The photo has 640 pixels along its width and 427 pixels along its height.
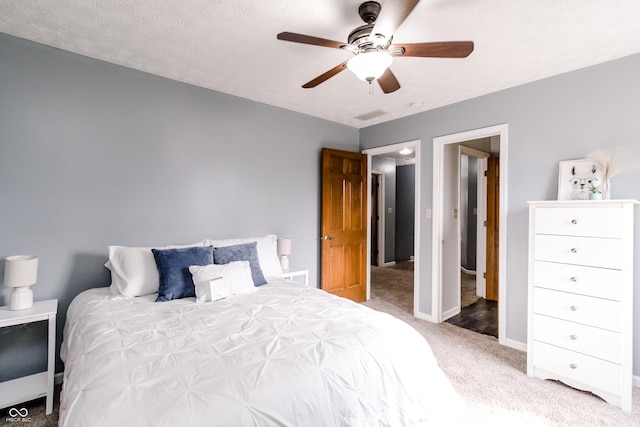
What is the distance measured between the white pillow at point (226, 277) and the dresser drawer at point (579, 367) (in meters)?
2.32

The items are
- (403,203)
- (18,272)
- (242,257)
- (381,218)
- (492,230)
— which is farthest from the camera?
(403,203)

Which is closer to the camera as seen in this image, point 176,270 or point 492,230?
point 176,270

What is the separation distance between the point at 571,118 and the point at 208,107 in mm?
3343

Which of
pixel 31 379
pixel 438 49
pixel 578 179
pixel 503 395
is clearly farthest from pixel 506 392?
pixel 31 379

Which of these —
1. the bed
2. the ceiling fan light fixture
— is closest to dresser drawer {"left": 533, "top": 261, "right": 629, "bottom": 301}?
the bed

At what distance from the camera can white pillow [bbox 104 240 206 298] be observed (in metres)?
2.24

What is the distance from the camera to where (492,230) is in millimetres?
4363

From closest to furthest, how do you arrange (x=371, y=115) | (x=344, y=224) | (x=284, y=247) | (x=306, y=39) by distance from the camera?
1. (x=306, y=39)
2. (x=284, y=247)
3. (x=371, y=115)
4. (x=344, y=224)

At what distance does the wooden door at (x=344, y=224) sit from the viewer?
12.7 ft

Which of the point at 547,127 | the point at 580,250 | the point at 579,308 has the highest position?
the point at 547,127

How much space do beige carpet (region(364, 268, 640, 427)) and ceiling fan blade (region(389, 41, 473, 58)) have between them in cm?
219

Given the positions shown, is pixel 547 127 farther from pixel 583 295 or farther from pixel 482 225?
pixel 482 225

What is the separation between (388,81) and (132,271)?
7.64ft

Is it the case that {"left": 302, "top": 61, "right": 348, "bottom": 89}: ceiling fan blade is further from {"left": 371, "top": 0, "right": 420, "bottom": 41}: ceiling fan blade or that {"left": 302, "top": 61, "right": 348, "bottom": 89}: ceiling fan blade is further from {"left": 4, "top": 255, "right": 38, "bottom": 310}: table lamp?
{"left": 4, "top": 255, "right": 38, "bottom": 310}: table lamp
